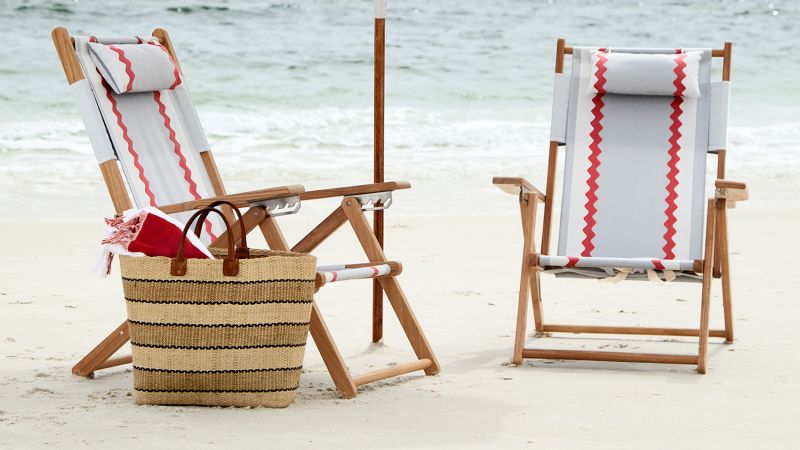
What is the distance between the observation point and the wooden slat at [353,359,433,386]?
3.05m

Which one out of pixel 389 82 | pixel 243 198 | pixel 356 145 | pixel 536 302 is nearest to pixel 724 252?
pixel 536 302

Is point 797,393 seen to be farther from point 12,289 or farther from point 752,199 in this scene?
point 752,199

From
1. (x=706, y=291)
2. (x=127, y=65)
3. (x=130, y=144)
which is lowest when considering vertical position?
(x=706, y=291)

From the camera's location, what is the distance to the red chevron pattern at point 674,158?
12.3ft

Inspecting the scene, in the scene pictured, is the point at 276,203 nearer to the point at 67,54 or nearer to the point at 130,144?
the point at 130,144

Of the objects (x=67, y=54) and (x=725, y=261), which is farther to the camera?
(x=725, y=261)

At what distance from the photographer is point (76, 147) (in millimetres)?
10211

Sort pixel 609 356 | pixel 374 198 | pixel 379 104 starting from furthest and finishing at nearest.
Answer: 1. pixel 379 104
2. pixel 609 356
3. pixel 374 198

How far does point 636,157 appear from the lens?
3.89 m

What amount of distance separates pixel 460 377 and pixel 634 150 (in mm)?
1078

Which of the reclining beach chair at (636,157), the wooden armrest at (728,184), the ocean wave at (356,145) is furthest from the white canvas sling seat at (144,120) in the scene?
the ocean wave at (356,145)

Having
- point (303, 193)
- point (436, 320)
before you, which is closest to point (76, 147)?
point (436, 320)

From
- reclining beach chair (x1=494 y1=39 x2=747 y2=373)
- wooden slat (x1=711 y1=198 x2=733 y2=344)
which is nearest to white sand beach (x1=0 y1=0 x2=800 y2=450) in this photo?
wooden slat (x1=711 y1=198 x2=733 y2=344)

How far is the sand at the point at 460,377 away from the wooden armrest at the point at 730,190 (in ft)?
1.53
